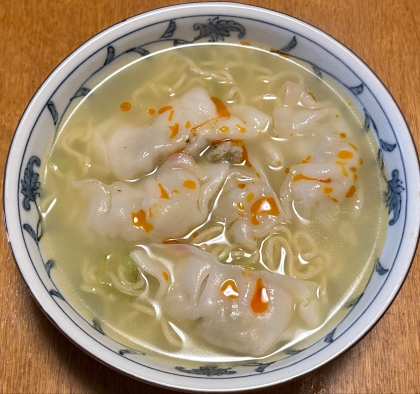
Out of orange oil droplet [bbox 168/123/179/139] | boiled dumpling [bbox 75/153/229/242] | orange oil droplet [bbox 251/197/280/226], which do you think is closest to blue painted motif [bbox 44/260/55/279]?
boiled dumpling [bbox 75/153/229/242]

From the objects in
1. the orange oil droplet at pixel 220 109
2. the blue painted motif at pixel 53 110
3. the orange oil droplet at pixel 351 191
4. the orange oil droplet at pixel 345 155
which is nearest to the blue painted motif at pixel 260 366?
the orange oil droplet at pixel 351 191

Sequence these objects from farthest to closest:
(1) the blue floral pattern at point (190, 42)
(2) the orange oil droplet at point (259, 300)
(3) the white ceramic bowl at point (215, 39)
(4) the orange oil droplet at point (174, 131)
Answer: (4) the orange oil droplet at point (174, 131) → (2) the orange oil droplet at point (259, 300) → (1) the blue floral pattern at point (190, 42) → (3) the white ceramic bowl at point (215, 39)

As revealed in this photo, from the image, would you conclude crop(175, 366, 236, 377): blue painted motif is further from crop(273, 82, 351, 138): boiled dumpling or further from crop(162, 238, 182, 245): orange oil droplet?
crop(273, 82, 351, 138): boiled dumpling

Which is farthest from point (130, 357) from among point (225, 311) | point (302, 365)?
point (302, 365)

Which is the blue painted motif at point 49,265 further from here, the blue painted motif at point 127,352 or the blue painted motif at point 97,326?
the blue painted motif at point 127,352

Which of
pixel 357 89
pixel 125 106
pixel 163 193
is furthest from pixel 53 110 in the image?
pixel 357 89
